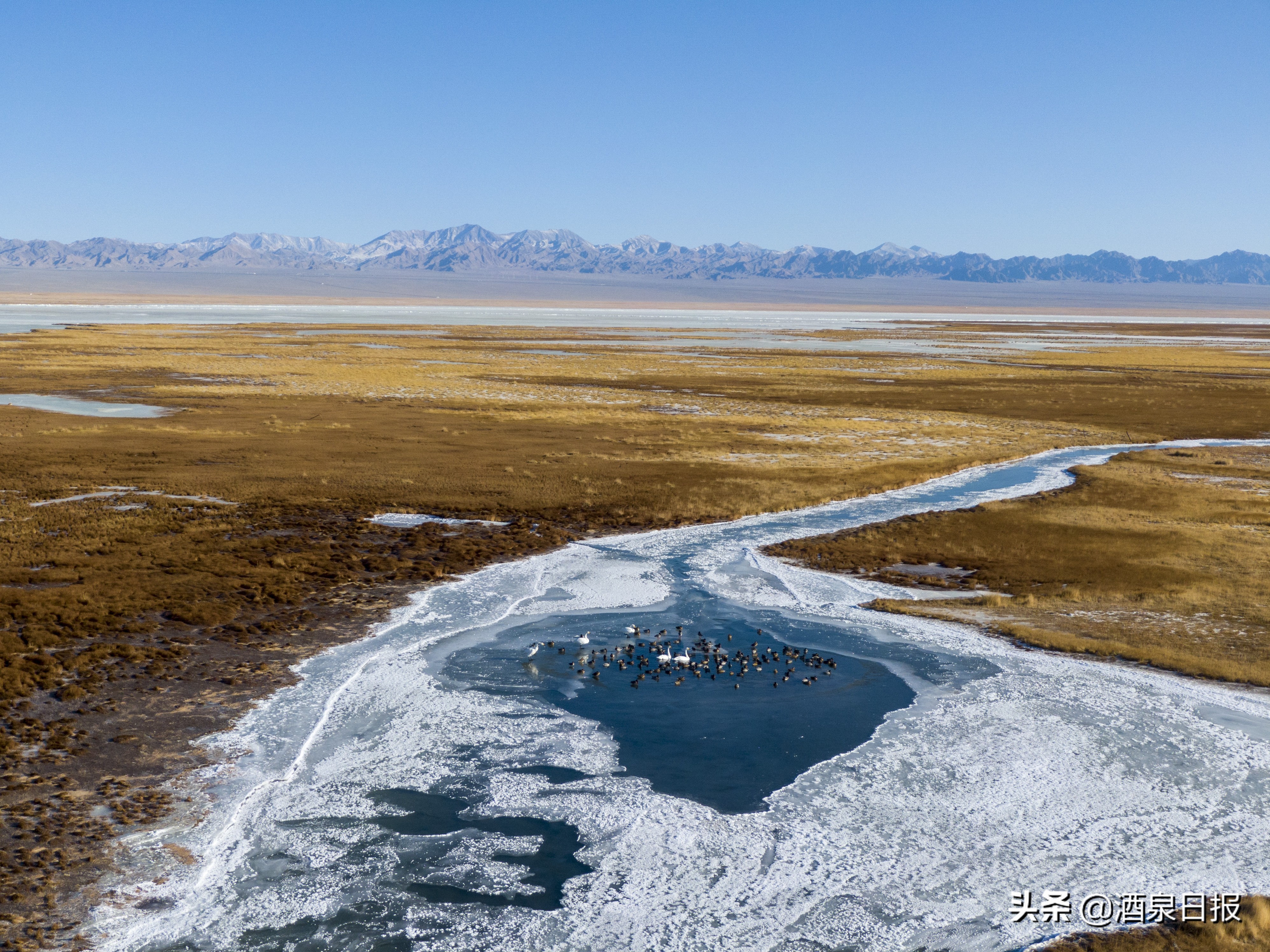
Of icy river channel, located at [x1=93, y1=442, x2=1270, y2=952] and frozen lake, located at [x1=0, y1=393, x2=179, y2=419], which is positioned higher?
frozen lake, located at [x1=0, y1=393, x2=179, y2=419]

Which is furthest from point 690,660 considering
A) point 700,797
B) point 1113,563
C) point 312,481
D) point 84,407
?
point 84,407

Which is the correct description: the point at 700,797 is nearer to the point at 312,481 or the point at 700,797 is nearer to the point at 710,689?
the point at 710,689

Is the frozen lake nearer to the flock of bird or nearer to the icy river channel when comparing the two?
the icy river channel

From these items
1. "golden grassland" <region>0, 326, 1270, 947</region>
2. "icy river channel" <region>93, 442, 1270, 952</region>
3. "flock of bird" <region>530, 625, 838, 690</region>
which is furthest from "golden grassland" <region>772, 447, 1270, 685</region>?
"golden grassland" <region>0, 326, 1270, 947</region>

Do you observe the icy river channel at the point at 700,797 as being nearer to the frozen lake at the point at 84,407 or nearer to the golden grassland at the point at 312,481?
the golden grassland at the point at 312,481

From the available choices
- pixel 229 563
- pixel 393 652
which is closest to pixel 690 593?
pixel 393 652

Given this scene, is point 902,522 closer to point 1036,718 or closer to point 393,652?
point 1036,718

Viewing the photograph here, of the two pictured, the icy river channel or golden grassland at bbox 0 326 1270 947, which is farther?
golden grassland at bbox 0 326 1270 947
